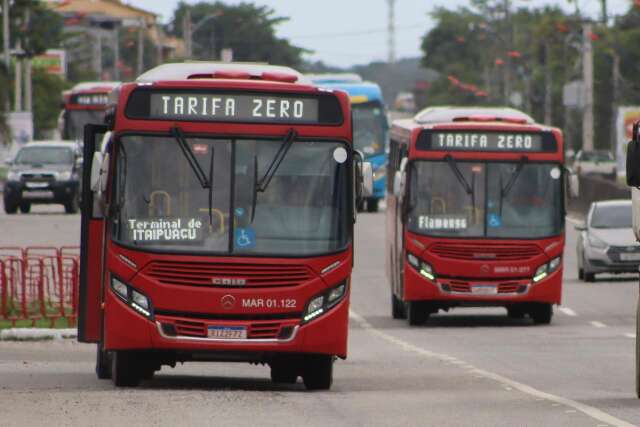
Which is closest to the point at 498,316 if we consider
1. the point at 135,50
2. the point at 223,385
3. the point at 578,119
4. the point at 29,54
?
the point at 223,385

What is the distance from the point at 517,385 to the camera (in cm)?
1780

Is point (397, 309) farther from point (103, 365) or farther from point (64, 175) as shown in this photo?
point (64, 175)

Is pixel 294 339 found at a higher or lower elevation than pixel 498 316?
higher

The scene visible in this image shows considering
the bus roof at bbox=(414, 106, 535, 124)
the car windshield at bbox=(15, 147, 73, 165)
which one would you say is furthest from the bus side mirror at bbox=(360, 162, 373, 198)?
the car windshield at bbox=(15, 147, 73, 165)

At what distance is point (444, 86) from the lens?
576ft

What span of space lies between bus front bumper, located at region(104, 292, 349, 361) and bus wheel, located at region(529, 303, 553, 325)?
1328 centimetres

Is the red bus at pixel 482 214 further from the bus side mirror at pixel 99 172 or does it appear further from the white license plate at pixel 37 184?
the white license plate at pixel 37 184

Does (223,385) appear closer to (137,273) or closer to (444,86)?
(137,273)

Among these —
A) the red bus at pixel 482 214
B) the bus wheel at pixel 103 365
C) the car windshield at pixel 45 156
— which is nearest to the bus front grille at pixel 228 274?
the bus wheel at pixel 103 365

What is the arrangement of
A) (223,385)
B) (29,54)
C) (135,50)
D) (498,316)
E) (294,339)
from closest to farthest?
1. (294,339)
2. (223,385)
3. (498,316)
4. (29,54)
5. (135,50)

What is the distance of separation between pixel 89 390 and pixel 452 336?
11171 millimetres

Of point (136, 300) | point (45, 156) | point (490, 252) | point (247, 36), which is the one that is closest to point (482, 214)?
point (490, 252)

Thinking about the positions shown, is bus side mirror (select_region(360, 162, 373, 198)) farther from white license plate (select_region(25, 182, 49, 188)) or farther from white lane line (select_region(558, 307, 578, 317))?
white license plate (select_region(25, 182, 49, 188))

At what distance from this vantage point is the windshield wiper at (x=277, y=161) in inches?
658
